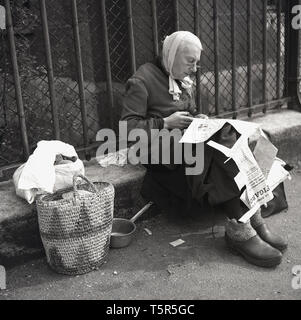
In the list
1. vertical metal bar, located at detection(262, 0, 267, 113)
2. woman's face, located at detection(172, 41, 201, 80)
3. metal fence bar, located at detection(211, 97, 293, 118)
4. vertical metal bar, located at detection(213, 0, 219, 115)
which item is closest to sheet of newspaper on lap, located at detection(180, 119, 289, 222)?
woman's face, located at detection(172, 41, 201, 80)

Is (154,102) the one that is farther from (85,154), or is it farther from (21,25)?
(21,25)

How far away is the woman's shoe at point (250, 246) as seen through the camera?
9.82ft

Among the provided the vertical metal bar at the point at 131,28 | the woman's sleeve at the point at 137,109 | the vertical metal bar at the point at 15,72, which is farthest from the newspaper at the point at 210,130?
the vertical metal bar at the point at 15,72

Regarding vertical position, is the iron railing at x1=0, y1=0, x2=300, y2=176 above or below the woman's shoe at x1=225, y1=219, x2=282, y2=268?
above

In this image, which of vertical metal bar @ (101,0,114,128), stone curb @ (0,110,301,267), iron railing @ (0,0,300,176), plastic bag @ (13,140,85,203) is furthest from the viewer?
iron railing @ (0,0,300,176)

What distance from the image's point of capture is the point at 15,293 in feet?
9.39

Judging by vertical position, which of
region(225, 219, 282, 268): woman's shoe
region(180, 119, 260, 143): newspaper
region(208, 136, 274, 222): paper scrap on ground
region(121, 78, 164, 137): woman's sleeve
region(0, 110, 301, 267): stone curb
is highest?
region(121, 78, 164, 137): woman's sleeve

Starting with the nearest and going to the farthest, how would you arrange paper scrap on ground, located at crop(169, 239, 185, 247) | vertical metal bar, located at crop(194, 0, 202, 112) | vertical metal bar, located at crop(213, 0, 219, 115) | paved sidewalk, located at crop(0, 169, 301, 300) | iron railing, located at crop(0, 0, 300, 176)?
1. paved sidewalk, located at crop(0, 169, 301, 300)
2. paper scrap on ground, located at crop(169, 239, 185, 247)
3. iron railing, located at crop(0, 0, 300, 176)
4. vertical metal bar, located at crop(194, 0, 202, 112)
5. vertical metal bar, located at crop(213, 0, 219, 115)

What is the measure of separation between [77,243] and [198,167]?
3.05 ft

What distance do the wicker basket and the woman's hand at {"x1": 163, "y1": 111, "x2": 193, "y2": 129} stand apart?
71 cm

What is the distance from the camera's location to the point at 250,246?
3053 mm

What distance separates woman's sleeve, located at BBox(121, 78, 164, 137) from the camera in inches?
134

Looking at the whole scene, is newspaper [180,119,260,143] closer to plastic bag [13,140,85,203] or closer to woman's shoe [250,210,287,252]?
woman's shoe [250,210,287,252]
